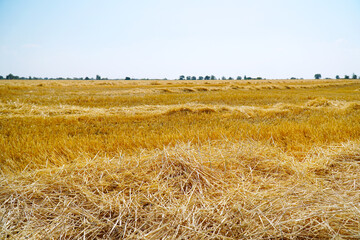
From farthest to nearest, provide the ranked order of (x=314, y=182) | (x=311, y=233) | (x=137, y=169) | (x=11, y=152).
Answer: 1. (x=11, y=152)
2. (x=137, y=169)
3. (x=314, y=182)
4. (x=311, y=233)

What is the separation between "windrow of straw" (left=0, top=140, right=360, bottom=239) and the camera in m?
1.33

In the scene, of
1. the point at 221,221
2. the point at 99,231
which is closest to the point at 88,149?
the point at 99,231

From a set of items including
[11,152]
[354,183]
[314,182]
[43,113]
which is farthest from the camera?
[43,113]

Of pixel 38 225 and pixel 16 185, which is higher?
pixel 16 185

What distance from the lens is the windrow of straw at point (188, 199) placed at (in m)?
1.33

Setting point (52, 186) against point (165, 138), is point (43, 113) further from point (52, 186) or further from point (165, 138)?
point (52, 186)

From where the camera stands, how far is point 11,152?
2641 millimetres

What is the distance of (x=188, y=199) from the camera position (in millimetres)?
1618

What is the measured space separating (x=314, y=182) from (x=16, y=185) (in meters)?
2.61

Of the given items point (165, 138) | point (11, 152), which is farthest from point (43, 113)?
point (165, 138)

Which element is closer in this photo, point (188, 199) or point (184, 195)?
point (188, 199)

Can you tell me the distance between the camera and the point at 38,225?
1.42m

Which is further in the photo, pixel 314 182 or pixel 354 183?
pixel 314 182

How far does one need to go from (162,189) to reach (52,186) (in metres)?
0.95
